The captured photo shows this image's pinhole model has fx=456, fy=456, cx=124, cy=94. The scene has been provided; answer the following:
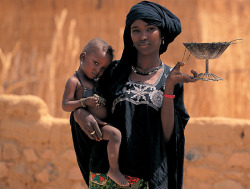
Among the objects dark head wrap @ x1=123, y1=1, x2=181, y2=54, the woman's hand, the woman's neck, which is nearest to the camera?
the woman's hand

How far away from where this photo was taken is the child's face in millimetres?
2750

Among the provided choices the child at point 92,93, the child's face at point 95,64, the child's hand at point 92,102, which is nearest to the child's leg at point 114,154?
the child at point 92,93

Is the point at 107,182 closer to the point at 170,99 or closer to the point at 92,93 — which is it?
the point at 92,93

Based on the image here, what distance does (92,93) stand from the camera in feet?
9.01

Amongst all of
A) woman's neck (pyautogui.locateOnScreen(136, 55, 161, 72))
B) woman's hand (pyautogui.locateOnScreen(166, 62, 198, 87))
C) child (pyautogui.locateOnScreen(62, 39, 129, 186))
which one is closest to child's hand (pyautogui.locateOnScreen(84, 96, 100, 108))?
child (pyautogui.locateOnScreen(62, 39, 129, 186))

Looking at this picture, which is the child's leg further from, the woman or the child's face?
the child's face

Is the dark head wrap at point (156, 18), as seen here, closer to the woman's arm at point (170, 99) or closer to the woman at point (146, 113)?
the woman at point (146, 113)

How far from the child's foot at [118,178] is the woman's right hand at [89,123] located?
0.22 metres

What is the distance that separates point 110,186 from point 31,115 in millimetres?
2780

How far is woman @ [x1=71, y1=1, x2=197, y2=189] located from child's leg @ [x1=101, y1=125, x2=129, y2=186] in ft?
0.17

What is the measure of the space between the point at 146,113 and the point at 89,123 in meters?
0.33

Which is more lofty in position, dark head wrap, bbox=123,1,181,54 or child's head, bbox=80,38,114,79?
dark head wrap, bbox=123,1,181,54

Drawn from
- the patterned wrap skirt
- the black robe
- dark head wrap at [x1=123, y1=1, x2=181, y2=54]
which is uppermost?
dark head wrap at [x1=123, y1=1, x2=181, y2=54]

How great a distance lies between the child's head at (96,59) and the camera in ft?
9.03
